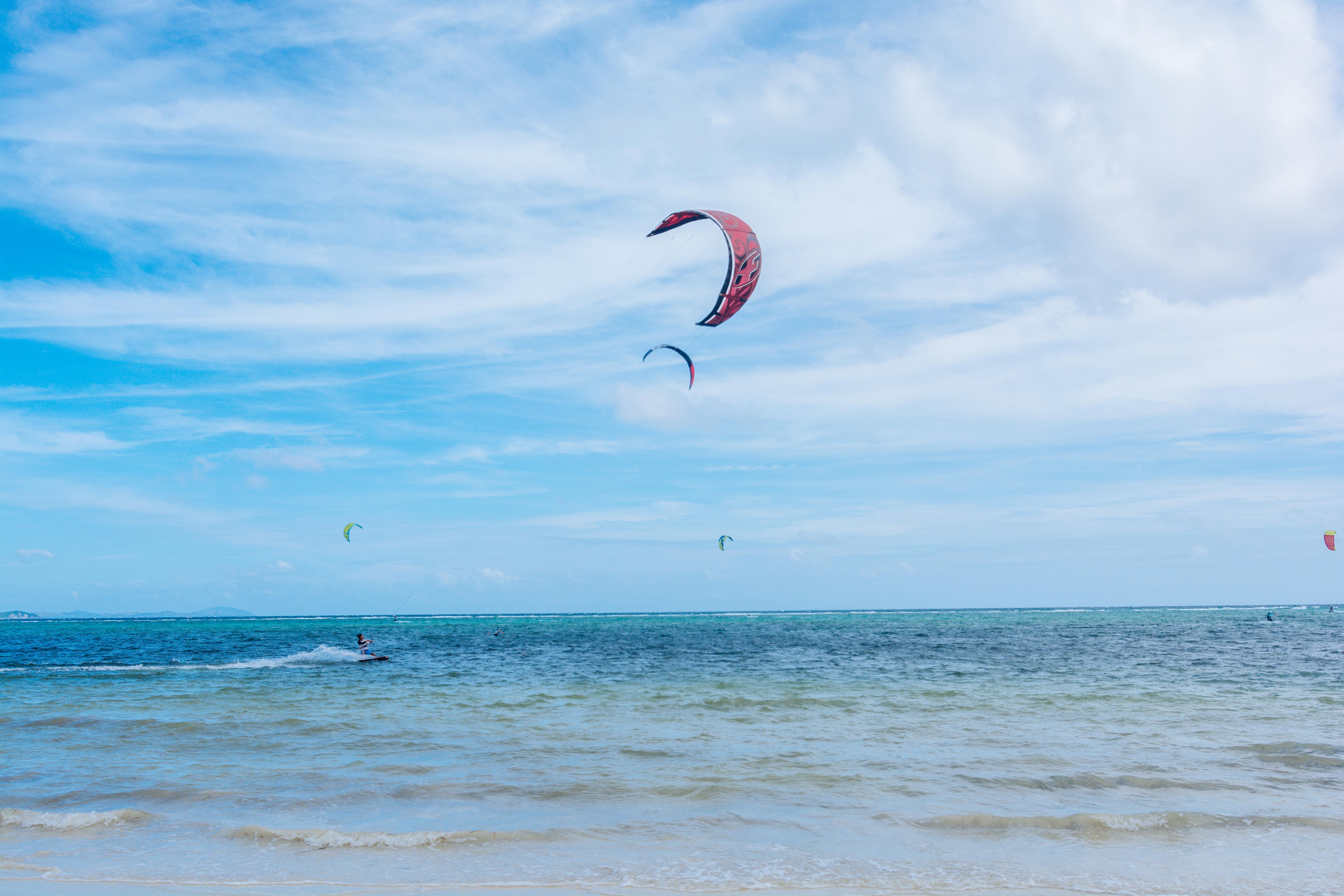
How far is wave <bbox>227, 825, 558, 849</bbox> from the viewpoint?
25.4ft

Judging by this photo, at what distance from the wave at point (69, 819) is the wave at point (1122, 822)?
8222mm

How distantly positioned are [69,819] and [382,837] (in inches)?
138

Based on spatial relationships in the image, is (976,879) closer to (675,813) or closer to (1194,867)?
(1194,867)

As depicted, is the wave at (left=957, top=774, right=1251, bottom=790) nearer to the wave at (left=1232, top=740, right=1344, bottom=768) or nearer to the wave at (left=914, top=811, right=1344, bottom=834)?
the wave at (left=914, top=811, right=1344, bottom=834)

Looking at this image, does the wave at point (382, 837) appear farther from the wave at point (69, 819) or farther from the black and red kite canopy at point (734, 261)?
the black and red kite canopy at point (734, 261)

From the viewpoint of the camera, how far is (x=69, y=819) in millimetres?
8453

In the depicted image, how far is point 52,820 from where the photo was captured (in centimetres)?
842

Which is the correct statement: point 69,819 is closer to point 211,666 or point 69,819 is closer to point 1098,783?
A: point 1098,783

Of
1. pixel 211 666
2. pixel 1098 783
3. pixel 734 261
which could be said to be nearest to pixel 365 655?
pixel 211 666

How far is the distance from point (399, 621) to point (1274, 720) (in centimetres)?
16850

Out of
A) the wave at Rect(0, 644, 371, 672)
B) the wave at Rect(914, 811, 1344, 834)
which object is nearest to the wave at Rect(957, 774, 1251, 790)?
the wave at Rect(914, 811, 1344, 834)

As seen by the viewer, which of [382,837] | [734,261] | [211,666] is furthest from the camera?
[211,666]

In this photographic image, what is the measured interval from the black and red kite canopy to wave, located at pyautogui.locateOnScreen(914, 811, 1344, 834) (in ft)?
30.6

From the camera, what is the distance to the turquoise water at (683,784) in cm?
704
